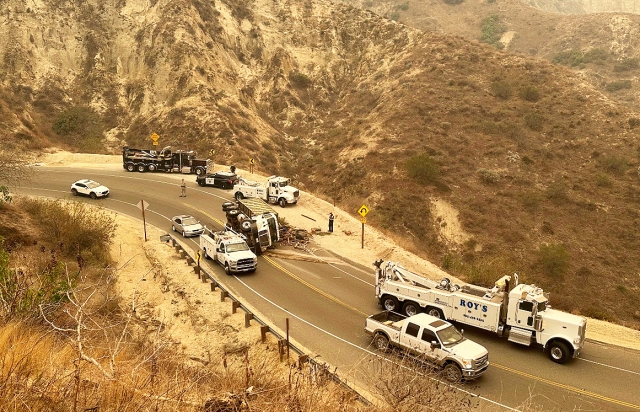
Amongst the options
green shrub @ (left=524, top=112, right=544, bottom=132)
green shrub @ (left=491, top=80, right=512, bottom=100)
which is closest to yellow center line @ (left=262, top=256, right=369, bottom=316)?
green shrub @ (left=524, top=112, right=544, bottom=132)

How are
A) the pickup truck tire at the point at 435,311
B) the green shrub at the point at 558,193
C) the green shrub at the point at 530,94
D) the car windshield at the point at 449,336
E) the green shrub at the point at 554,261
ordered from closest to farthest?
the car windshield at the point at 449,336, the pickup truck tire at the point at 435,311, the green shrub at the point at 554,261, the green shrub at the point at 558,193, the green shrub at the point at 530,94

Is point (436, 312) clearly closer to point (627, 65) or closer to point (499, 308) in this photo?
point (499, 308)

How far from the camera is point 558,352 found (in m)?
16.2

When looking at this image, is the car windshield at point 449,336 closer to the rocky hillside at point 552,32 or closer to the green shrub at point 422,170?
the green shrub at point 422,170

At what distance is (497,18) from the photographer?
115812 mm

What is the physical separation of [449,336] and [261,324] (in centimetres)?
739

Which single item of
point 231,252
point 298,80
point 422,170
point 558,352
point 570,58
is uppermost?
point 570,58

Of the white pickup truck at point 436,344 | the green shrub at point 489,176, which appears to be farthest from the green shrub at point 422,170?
the white pickup truck at point 436,344

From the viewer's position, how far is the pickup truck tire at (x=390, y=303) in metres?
→ 19.4

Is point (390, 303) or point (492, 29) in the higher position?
point (492, 29)

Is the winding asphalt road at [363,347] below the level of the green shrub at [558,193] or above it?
below

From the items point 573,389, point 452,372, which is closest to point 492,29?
point 573,389

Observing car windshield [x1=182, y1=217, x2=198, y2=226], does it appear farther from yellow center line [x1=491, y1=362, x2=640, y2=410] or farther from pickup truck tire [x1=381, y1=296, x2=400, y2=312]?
yellow center line [x1=491, y1=362, x2=640, y2=410]

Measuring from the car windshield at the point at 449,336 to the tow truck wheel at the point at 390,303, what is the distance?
397cm
